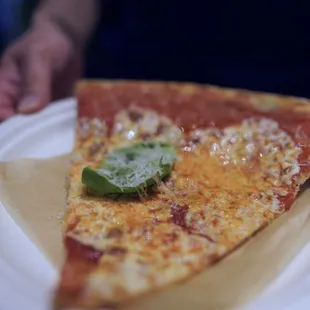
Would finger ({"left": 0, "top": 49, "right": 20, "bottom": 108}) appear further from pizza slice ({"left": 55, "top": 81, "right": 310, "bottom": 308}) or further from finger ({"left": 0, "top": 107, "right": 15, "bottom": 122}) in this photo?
pizza slice ({"left": 55, "top": 81, "right": 310, "bottom": 308})

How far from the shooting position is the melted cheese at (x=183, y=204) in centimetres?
91

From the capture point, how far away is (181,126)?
1.43 m

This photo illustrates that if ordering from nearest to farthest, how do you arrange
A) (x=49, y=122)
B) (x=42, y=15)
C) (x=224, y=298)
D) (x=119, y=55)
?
(x=224, y=298) < (x=49, y=122) < (x=42, y=15) < (x=119, y=55)

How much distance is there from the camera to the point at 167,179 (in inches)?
47.8

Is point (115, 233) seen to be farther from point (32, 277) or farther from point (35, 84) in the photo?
point (35, 84)

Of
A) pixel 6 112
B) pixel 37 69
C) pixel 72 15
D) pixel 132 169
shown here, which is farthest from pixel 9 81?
pixel 132 169

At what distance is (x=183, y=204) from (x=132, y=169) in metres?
0.14

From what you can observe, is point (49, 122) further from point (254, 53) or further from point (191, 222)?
point (254, 53)

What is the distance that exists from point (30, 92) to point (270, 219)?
86 cm

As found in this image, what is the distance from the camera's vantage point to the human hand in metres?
1.58

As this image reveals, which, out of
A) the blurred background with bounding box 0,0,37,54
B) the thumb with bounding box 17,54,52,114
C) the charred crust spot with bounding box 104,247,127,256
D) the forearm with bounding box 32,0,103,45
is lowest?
the blurred background with bounding box 0,0,37,54

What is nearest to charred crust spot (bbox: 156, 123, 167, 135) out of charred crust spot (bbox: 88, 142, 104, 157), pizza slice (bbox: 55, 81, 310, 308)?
pizza slice (bbox: 55, 81, 310, 308)

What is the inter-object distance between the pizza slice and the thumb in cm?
13

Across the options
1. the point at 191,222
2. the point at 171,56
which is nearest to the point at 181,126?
the point at 191,222
